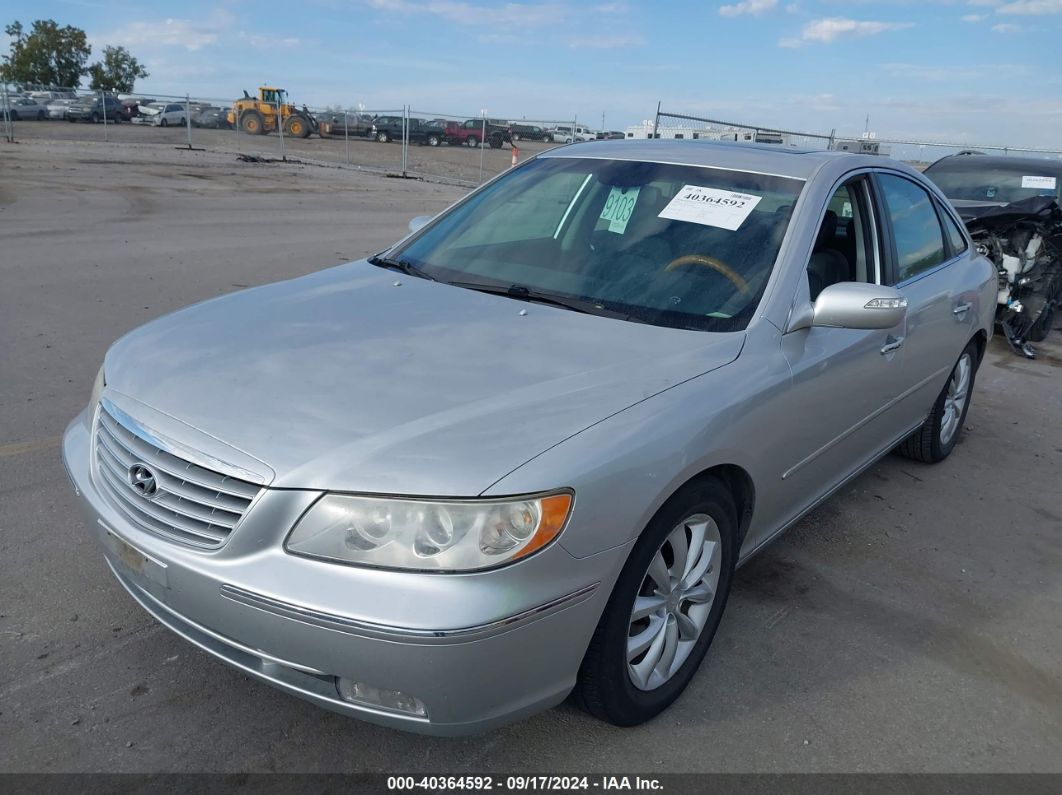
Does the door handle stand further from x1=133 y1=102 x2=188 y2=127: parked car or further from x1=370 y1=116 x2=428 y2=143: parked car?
x1=133 y1=102 x2=188 y2=127: parked car

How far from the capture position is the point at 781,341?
9.89ft

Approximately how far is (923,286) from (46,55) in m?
81.4

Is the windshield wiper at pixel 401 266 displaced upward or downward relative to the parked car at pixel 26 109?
downward

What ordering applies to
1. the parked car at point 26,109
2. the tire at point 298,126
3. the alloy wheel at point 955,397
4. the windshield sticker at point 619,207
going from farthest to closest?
1. the tire at point 298,126
2. the parked car at point 26,109
3. the alloy wheel at point 955,397
4. the windshield sticker at point 619,207

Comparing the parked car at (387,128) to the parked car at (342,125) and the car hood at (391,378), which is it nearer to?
the parked car at (342,125)

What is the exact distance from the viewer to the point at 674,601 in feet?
8.87

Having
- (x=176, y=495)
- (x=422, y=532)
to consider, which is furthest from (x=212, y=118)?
(x=422, y=532)

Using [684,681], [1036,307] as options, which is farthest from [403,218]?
[684,681]

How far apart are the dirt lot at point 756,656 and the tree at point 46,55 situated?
7661cm

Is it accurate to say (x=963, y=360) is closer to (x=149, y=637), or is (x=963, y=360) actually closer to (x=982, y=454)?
(x=982, y=454)

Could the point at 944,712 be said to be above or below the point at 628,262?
below

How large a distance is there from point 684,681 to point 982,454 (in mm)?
3550

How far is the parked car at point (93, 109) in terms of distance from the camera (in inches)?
1438

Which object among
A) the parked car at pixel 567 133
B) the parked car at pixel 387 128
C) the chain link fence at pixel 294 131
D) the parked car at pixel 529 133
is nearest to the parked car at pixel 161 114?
the chain link fence at pixel 294 131
